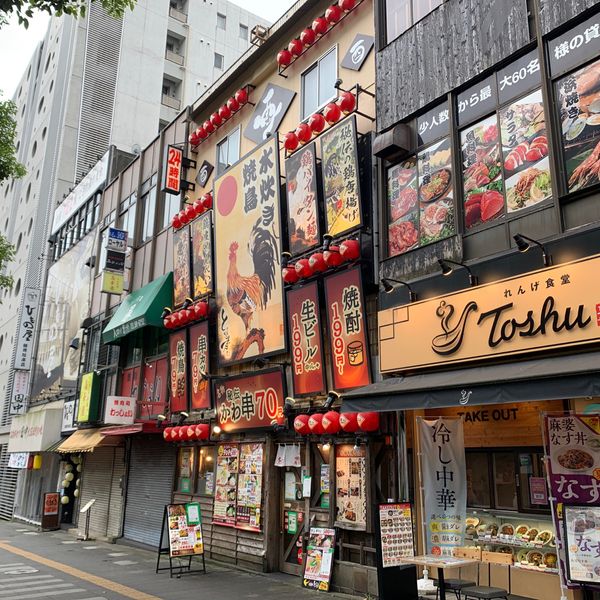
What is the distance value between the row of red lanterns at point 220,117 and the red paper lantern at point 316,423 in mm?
10120

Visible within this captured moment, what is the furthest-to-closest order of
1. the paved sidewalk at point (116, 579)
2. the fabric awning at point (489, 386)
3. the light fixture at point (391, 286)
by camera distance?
the paved sidewalk at point (116, 579), the light fixture at point (391, 286), the fabric awning at point (489, 386)

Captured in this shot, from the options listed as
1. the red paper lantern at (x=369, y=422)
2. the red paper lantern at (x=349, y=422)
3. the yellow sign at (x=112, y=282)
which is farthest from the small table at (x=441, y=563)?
the yellow sign at (x=112, y=282)

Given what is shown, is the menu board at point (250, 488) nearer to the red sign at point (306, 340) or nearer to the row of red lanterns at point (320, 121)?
the red sign at point (306, 340)

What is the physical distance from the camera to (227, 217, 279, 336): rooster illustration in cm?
1433

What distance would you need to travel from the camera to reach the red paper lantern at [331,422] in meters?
11.4

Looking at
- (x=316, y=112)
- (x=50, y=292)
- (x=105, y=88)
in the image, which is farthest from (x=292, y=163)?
(x=105, y=88)

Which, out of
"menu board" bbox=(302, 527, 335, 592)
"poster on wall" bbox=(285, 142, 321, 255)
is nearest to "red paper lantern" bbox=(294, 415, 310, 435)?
"menu board" bbox=(302, 527, 335, 592)

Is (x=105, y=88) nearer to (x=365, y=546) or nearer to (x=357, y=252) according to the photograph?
(x=357, y=252)

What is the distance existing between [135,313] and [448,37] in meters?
13.1

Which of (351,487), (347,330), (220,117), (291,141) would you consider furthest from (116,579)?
(220,117)

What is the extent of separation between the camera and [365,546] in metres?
11.0

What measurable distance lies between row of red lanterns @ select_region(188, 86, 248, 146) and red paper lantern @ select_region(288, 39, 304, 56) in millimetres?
2368

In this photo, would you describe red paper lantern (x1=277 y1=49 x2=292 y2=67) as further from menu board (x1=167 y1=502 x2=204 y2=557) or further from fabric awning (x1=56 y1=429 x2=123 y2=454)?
fabric awning (x1=56 y1=429 x2=123 y2=454)

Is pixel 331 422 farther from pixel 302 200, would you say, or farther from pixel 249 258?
pixel 249 258
